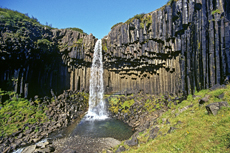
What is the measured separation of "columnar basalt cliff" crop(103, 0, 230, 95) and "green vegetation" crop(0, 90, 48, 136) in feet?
45.5

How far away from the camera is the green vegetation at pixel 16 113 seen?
53.3 ft

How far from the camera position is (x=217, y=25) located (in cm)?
1174

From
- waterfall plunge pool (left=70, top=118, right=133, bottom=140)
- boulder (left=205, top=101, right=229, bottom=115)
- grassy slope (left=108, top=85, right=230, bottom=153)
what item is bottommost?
waterfall plunge pool (left=70, top=118, right=133, bottom=140)

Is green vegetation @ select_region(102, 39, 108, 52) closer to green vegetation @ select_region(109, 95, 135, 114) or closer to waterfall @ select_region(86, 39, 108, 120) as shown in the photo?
waterfall @ select_region(86, 39, 108, 120)

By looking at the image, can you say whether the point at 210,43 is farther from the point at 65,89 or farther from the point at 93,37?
the point at 65,89

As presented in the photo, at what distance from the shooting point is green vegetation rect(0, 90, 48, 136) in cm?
1625

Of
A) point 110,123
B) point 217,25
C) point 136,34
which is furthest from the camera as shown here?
point 136,34

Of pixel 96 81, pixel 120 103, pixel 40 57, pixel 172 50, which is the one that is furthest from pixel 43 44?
pixel 172 50

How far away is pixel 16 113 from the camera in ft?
59.1

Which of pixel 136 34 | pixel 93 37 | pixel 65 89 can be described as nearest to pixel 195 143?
pixel 136 34

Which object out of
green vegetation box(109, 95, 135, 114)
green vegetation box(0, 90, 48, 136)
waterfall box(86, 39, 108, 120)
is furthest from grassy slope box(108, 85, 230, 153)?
waterfall box(86, 39, 108, 120)

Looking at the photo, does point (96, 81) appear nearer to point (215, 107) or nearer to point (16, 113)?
point (16, 113)

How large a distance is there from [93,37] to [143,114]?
735 inches

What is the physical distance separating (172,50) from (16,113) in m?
22.8
